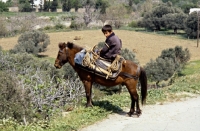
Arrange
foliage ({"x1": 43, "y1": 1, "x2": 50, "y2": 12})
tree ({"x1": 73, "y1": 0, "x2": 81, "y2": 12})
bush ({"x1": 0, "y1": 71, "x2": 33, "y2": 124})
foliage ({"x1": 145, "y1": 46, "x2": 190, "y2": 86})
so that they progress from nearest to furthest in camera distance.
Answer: bush ({"x1": 0, "y1": 71, "x2": 33, "y2": 124}), foliage ({"x1": 145, "y1": 46, "x2": 190, "y2": 86}), foliage ({"x1": 43, "y1": 1, "x2": 50, "y2": 12}), tree ({"x1": 73, "y1": 0, "x2": 81, "y2": 12})

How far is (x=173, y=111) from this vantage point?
7961 mm

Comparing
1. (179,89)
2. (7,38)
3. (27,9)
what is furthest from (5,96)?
(27,9)

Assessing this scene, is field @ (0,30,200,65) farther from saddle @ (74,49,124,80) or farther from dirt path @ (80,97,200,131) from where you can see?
saddle @ (74,49,124,80)

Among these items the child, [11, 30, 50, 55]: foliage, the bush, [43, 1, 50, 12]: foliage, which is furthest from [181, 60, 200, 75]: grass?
[43, 1, 50, 12]: foliage

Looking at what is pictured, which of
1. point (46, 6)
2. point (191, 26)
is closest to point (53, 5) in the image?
point (46, 6)

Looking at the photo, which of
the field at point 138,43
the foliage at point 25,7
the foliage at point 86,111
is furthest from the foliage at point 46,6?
the foliage at point 86,111

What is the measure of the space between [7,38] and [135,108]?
4428 centimetres

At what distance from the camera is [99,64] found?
7.03m

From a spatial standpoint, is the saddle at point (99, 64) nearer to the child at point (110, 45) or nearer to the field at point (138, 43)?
the child at point (110, 45)

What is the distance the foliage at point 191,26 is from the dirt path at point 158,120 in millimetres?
44084

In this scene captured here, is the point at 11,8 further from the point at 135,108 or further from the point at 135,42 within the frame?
the point at 135,108

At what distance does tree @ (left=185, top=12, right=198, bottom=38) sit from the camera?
5051 cm

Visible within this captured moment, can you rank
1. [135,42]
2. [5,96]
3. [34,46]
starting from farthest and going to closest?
[135,42], [34,46], [5,96]

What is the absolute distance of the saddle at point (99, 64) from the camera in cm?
695
